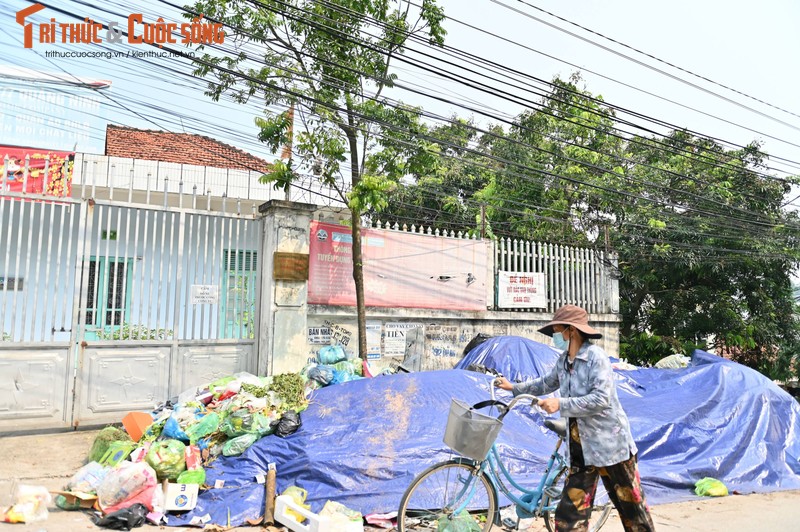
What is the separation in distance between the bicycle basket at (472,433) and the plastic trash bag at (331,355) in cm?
432

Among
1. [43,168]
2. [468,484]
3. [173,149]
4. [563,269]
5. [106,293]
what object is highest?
[173,149]

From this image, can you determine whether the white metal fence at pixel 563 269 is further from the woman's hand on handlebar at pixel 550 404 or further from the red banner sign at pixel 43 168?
the red banner sign at pixel 43 168

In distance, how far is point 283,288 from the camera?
27.1ft

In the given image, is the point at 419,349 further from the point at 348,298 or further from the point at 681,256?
the point at 681,256

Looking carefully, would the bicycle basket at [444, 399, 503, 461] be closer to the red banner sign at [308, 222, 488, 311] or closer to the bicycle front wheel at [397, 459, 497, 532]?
the bicycle front wheel at [397, 459, 497, 532]

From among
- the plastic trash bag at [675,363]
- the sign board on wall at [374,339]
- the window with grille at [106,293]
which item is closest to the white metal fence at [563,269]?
the sign board on wall at [374,339]

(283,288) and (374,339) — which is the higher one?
(283,288)

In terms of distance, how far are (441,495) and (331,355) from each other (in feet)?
13.5

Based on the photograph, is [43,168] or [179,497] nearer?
[179,497]

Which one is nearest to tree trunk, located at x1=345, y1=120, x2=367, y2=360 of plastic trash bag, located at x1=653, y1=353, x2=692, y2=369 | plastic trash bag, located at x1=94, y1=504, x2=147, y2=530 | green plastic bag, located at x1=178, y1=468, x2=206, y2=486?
green plastic bag, located at x1=178, y1=468, x2=206, y2=486

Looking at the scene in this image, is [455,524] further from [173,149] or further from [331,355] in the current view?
[173,149]

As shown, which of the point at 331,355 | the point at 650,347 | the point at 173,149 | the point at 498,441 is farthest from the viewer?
the point at 173,149

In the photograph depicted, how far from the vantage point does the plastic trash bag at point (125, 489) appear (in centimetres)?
468

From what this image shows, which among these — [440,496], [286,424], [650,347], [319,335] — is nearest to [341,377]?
[286,424]
